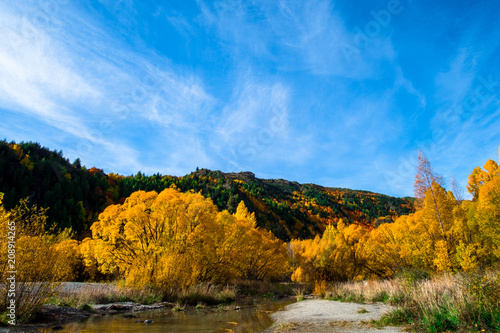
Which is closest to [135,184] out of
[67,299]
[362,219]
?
[67,299]

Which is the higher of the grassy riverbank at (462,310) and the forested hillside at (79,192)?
the forested hillside at (79,192)

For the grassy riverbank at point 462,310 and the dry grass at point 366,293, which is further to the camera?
the dry grass at point 366,293

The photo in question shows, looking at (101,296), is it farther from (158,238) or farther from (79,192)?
(79,192)

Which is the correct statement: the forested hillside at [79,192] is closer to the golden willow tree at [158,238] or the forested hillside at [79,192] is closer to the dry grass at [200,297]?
the golden willow tree at [158,238]

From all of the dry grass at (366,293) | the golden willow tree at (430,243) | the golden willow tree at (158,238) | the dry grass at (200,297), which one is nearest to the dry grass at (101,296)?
the golden willow tree at (158,238)

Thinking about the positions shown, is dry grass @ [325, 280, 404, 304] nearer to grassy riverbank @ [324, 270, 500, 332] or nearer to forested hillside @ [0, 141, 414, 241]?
grassy riverbank @ [324, 270, 500, 332]

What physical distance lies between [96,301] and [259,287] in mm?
21634

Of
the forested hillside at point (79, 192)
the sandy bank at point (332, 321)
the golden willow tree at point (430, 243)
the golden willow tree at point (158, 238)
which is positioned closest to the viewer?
the sandy bank at point (332, 321)

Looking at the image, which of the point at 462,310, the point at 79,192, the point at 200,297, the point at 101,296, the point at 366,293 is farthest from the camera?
the point at 79,192

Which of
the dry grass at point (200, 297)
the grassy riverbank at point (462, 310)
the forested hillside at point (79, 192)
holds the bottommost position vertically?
the dry grass at point (200, 297)

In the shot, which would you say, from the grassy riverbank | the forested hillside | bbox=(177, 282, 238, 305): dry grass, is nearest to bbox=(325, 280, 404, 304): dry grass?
bbox=(177, 282, 238, 305): dry grass

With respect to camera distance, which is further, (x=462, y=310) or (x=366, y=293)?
(x=366, y=293)

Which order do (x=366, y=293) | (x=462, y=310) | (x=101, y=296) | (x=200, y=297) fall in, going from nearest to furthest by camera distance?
(x=462, y=310), (x=101, y=296), (x=200, y=297), (x=366, y=293)

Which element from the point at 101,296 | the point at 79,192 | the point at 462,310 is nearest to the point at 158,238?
the point at 101,296
